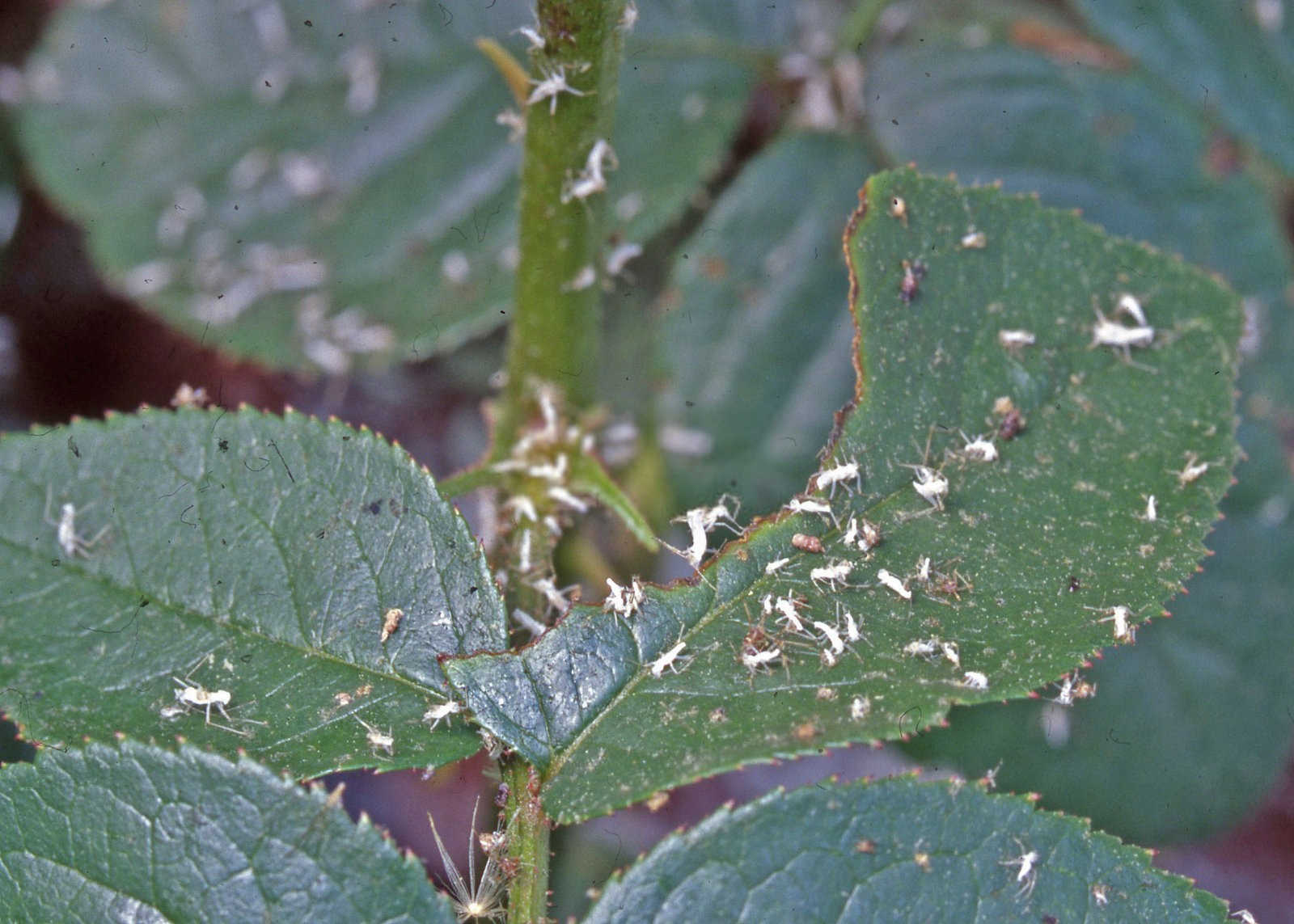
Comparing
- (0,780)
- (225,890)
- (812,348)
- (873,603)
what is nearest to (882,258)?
(873,603)

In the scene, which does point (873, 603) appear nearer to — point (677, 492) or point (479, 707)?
point (479, 707)

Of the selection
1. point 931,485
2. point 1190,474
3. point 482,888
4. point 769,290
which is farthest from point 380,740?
point 769,290

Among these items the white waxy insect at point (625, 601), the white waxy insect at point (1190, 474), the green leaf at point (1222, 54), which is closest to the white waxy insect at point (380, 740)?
the white waxy insect at point (625, 601)

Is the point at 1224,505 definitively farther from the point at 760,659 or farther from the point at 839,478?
the point at 760,659

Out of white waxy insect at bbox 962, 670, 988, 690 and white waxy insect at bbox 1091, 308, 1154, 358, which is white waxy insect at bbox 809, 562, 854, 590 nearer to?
white waxy insect at bbox 962, 670, 988, 690

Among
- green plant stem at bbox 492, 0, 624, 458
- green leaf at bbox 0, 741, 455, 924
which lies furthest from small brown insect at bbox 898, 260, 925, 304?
green leaf at bbox 0, 741, 455, 924

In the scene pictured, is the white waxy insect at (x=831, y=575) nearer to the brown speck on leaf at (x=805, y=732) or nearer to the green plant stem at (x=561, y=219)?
the brown speck on leaf at (x=805, y=732)
